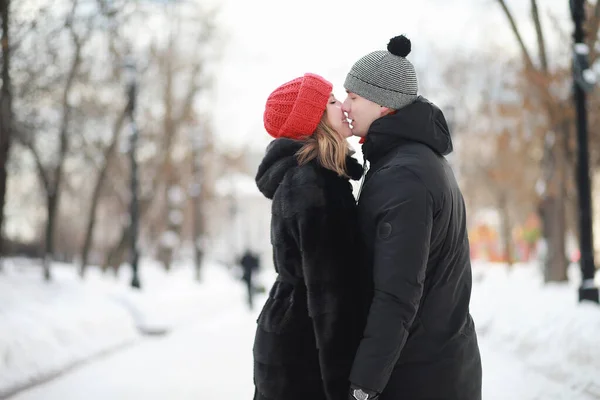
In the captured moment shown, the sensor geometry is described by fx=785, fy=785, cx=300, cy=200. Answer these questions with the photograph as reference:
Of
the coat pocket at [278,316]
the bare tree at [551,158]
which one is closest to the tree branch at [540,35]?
the bare tree at [551,158]

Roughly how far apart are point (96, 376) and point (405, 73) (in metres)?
8.82

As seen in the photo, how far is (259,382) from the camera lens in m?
3.52

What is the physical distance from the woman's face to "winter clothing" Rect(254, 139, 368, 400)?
149 millimetres

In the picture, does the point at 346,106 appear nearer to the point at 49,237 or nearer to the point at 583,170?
the point at 583,170

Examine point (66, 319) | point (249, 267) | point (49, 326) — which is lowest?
point (249, 267)

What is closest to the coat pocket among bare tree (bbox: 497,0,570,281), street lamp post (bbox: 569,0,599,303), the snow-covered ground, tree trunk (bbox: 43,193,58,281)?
the snow-covered ground

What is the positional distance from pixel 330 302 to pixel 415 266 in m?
0.42

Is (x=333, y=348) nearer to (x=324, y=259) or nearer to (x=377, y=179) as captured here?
(x=324, y=259)

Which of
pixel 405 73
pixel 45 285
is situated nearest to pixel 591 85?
pixel 405 73

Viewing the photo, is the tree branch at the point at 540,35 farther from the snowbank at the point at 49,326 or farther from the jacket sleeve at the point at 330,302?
the jacket sleeve at the point at 330,302

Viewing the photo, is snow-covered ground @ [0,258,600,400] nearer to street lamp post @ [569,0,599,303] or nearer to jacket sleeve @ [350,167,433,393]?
street lamp post @ [569,0,599,303]

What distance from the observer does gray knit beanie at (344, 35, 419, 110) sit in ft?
11.0

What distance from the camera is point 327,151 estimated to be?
11.5ft

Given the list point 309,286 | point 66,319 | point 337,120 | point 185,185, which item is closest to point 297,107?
point 337,120
